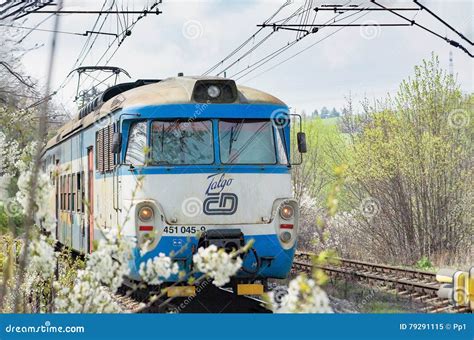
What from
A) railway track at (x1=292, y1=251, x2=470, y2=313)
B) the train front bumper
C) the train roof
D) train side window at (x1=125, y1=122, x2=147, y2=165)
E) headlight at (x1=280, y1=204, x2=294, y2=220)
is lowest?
railway track at (x1=292, y1=251, x2=470, y2=313)

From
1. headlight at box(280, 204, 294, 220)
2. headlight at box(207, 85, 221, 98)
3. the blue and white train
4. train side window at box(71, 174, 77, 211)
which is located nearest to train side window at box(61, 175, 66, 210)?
train side window at box(71, 174, 77, 211)

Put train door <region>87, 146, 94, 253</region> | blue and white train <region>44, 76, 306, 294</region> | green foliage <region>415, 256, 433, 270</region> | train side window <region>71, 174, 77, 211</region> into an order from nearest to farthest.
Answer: blue and white train <region>44, 76, 306, 294</region>
train door <region>87, 146, 94, 253</region>
train side window <region>71, 174, 77, 211</region>
green foliage <region>415, 256, 433, 270</region>

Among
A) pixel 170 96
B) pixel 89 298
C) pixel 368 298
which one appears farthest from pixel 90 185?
pixel 89 298

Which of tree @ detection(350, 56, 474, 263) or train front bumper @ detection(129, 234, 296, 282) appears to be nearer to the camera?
train front bumper @ detection(129, 234, 296, 282)

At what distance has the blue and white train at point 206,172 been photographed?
10312 mm

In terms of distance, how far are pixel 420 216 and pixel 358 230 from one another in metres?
2.72

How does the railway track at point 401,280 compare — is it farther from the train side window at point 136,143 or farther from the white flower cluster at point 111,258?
the white flower cluster at point 111,258

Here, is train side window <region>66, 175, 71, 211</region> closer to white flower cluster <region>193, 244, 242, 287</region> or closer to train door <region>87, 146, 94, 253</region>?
train door <region>87, 146, 94, 253</region>

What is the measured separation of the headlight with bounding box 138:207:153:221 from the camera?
10.2 m

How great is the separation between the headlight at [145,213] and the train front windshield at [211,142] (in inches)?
23.5

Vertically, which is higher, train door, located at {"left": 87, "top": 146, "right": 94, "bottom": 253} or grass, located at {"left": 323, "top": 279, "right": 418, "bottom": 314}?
train door, located at {"left": 87, "top": 146, "right": 94, "bottom": 253}

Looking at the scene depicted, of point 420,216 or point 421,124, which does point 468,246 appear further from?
point 421,124

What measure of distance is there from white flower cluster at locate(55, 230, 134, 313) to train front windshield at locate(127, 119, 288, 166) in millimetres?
5109
